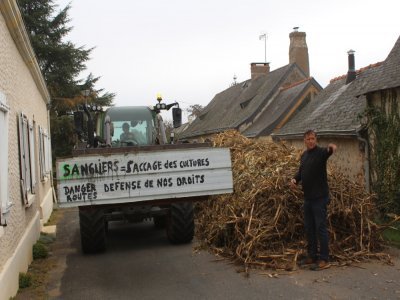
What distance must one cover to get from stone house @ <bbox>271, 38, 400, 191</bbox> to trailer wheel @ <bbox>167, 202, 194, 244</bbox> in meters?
3.43

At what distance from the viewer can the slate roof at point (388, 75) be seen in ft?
37.3

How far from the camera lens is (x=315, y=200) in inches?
287

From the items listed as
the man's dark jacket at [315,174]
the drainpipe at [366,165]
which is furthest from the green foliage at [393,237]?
the drainpipe at [366,165]

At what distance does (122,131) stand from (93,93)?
2057 cm

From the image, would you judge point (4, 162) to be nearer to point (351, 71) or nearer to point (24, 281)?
point (24, 281)

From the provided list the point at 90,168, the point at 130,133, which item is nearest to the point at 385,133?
the point at 130,133

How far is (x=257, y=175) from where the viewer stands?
930cm

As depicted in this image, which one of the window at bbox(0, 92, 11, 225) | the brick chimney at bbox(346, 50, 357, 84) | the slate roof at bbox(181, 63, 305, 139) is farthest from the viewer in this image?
the slate roof at bbox(181, 63, 305, 139)

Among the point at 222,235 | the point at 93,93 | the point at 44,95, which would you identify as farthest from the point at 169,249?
the point at 93,93

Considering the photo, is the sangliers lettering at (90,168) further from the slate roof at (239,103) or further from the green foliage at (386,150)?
the slate roof at (239,103)

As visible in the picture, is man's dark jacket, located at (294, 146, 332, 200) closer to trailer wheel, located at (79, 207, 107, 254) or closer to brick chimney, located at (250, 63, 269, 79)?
trailer wheel, located at (79, 207, 107, 254)

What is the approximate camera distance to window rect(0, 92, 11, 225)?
5.97m

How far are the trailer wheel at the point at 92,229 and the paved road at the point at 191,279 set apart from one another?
19cm

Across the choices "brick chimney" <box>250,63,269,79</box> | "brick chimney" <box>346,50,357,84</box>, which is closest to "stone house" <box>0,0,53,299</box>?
"brick chimney" <box>346,50,357,84</box>
